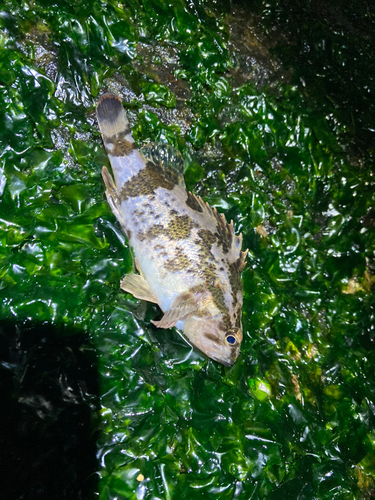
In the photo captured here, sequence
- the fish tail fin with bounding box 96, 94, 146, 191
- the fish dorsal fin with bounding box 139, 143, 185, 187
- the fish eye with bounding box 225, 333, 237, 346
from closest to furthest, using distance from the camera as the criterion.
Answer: the fish eye with bounding box 225, 333, 237, 346, the fish tail fin with bounding box 96, 94, 146, 191, the fish dorsal fin with bounding box 139, 143, 185, 187

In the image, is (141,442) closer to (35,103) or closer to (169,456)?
(169,456)

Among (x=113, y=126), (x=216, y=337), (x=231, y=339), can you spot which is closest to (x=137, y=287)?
(x=216, y=337)

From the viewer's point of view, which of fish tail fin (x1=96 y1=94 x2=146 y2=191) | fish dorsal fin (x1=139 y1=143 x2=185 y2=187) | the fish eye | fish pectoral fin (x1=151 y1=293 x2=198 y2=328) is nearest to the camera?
fish pectoral fin (x1=151 y1=293 x2=198 y2=328)

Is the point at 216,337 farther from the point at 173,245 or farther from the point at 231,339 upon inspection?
the point at 173,245

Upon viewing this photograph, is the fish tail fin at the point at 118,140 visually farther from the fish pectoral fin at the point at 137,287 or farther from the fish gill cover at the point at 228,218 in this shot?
the fish pectoral fin at the point at 137,287

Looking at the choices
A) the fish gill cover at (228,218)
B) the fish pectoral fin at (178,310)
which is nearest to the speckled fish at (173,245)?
the fish pectoral fin at (178,310)

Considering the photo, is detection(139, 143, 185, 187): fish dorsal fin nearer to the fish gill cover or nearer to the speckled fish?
the speckled fish

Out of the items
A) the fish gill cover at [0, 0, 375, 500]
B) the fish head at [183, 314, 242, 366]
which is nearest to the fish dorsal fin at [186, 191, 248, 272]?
the fish gill cover at [0, 0, 375, 500]
